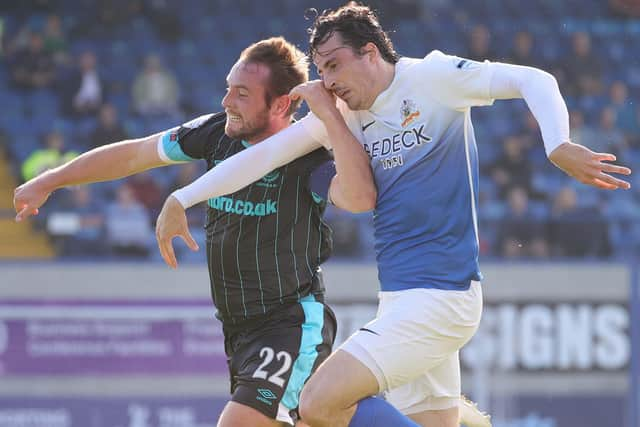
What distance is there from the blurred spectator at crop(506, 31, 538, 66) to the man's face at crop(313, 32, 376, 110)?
10067mm

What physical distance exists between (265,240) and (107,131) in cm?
790

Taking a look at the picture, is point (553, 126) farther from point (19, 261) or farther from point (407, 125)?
point (19, 261)

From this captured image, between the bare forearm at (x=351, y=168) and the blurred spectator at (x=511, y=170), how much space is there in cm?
790

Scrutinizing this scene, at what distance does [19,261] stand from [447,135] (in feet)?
19.4

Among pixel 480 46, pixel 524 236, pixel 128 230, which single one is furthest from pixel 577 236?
pixel 480 46

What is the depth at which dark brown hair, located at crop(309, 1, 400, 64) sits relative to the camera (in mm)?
4590

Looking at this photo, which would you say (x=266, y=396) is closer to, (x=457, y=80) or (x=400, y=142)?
(x=400, y=142)

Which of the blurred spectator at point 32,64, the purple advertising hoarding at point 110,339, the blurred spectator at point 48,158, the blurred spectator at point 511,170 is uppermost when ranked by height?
the blurred spectator at point 32,64

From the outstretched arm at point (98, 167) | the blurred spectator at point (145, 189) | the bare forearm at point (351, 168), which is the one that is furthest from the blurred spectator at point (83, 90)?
the bare forearm at point (351, 168)

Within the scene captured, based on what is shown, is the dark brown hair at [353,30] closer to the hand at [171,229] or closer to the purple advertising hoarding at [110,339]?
the hand at [171,229]

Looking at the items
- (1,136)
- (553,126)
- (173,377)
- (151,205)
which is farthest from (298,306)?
(1,136)

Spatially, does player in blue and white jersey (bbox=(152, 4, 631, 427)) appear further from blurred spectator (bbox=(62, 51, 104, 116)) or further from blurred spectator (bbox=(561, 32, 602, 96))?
blurred spectator (bbox=(561, 32, 602, 96))

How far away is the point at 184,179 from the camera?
11586mm

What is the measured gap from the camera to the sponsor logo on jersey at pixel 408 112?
178 inches
